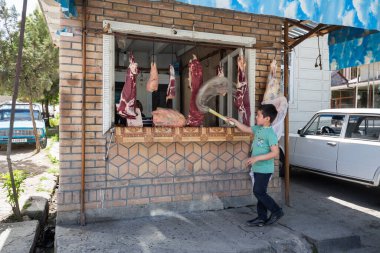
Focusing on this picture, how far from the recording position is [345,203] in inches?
218

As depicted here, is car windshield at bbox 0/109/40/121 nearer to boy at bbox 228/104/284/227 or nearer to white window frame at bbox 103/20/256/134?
white window frame at bbox 103/20/256/134

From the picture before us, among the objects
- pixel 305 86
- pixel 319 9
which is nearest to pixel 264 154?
pixel 319 9

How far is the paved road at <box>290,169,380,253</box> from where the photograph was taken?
4141 millimetres

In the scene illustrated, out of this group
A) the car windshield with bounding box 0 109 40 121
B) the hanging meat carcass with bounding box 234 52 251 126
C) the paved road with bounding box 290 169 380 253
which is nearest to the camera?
the paved road with bounding box 290 169 380 253

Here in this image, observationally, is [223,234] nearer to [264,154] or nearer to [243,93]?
[264,154]

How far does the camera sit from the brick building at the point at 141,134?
380cm

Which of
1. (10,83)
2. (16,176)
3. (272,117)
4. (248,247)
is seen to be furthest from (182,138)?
(10,83)

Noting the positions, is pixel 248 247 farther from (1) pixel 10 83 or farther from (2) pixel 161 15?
(1) pixel 10 83

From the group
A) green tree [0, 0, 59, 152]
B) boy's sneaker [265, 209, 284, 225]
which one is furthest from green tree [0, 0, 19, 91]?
boy's sneaker [265, 209, 284, 225]

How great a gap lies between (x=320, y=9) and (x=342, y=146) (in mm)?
3462

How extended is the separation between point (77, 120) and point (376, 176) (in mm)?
4871

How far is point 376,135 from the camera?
558 centimetres

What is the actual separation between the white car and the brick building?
1862mm

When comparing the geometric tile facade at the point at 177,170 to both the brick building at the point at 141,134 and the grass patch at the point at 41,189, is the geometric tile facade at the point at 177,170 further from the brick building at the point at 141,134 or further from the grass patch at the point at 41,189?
the grass patch at the point at 41,189
